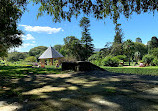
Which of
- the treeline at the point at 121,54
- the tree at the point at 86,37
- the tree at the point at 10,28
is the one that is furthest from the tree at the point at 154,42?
the tree at the point at 10,28

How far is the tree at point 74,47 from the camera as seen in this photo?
44438 mm

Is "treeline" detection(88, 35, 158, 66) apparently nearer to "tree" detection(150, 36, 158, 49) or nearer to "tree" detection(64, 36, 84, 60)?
"tree" detection(150, 36, 158, 49)

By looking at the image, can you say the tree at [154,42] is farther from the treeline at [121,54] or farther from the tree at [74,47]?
the tree at [74,47]

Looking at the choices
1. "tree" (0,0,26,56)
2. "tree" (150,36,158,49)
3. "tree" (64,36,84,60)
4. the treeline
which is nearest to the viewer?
"tree" (0,0,26,56)

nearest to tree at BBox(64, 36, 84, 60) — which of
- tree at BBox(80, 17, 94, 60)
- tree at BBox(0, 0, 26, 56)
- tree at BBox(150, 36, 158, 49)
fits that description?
tree at BBox(80, 17, 94, 60)

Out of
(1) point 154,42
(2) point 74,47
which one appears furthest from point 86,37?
(1) point 154,42

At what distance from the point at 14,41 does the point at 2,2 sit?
8464mm

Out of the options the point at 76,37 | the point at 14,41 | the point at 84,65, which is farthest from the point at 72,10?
the point at 76,37

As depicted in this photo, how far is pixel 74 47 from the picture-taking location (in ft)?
146

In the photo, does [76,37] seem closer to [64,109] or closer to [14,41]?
[14,41]

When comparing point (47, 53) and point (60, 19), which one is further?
point (47, 53)

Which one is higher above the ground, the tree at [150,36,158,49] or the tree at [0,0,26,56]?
the tree at [150,36,158,49]

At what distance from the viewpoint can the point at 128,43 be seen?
128 ft

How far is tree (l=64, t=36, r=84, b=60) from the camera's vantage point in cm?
4444
